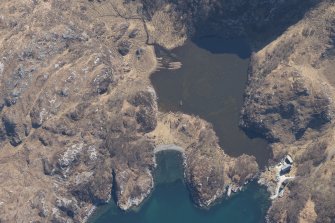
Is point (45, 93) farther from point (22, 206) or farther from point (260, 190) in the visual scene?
point (260, 190)

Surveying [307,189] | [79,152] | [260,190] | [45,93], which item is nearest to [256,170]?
[260,190]

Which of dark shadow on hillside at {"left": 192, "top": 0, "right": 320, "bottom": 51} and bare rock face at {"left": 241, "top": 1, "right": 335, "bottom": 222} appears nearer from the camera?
bare rock face at {"left": 241, "top": 1, "right": 335, "bottom": 222}

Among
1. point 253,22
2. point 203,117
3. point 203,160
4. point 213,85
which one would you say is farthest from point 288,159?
point 253,22

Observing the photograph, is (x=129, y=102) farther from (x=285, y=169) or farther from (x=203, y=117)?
(x=285, y=169)

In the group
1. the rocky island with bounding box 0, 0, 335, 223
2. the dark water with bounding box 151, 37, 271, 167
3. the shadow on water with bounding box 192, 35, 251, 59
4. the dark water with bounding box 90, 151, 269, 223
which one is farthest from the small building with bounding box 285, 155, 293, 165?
the shadow on water with bounding box 192, 35, 251, 59

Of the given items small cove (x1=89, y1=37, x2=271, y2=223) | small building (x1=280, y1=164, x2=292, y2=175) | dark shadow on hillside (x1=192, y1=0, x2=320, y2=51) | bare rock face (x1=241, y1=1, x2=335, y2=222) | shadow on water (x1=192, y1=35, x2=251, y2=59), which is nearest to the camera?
bare rock face (x1=241, y1=1, x2=335, y2=222)

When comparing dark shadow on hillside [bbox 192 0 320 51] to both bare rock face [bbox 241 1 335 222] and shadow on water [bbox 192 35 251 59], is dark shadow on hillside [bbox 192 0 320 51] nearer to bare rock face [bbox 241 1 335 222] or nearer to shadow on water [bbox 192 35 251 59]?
shadow on water [bbox 192 35 251 59]

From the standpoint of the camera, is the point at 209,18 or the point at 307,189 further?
the point at 209,18
